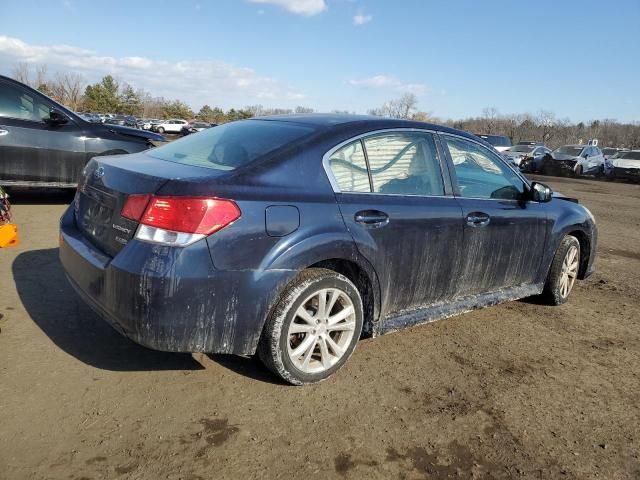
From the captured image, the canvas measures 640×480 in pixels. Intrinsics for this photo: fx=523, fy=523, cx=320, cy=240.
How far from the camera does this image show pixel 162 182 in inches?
107

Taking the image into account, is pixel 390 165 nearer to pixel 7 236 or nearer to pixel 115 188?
pixel 115 188

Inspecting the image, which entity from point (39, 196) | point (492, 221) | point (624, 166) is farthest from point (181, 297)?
point (624, 166)

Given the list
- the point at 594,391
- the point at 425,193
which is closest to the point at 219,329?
the point at 425,193

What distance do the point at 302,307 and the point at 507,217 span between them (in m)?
2.00

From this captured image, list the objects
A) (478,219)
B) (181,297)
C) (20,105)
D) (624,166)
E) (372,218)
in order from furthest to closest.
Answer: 1. (624,166)
2. (20,105)
3. (478,219)
4. (372,218)
5. (181,297)

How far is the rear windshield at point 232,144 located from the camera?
312 cm

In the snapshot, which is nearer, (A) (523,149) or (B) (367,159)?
(B) (367,159)

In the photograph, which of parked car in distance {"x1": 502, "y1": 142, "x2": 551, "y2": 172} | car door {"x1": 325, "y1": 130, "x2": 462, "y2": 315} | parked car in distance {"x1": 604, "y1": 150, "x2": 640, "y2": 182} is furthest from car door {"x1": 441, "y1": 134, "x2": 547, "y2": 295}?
parked car in distance {"x1": 604, "y1": 150, "x2": 640, "y2": 182}

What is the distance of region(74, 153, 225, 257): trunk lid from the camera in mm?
2775

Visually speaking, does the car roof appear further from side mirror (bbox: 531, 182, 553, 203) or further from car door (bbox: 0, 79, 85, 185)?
car door (bbox: 0, 79, 85, 185)

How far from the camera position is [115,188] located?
2.95m

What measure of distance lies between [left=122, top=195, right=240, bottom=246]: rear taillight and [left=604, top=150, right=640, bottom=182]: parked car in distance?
28275mm

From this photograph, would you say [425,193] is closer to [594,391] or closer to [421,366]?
[421,366]

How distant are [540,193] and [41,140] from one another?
249 inches
